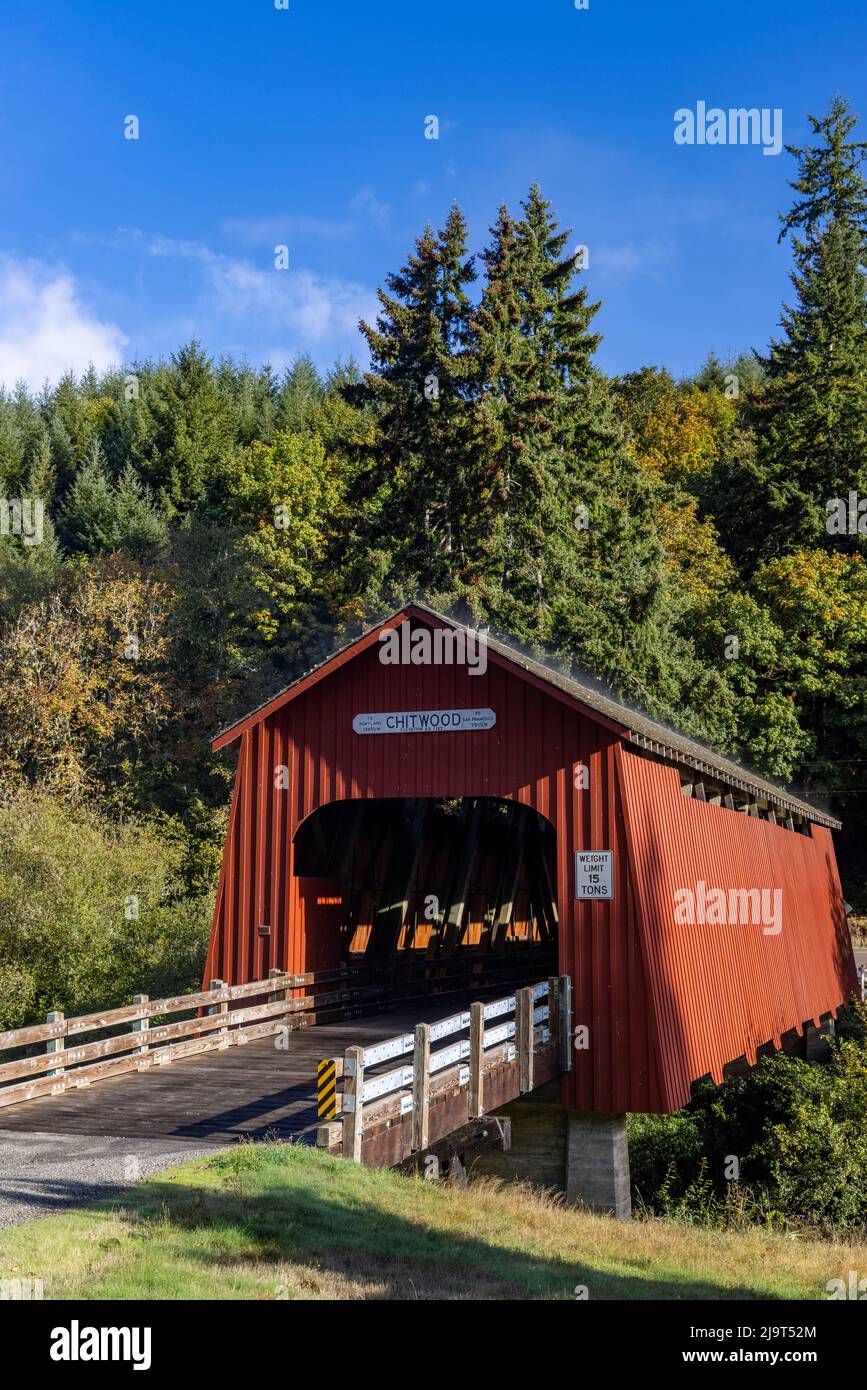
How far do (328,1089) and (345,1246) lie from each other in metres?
1.85

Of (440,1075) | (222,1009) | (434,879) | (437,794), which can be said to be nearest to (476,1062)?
(440,1075)

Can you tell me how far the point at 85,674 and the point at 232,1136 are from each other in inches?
1129

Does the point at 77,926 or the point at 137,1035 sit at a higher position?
the point at 77,926

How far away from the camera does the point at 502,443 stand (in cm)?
3212

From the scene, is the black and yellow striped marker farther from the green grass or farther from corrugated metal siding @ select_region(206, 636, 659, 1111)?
corrugated metal siding @ select_region(206, 636, 659, 1111)

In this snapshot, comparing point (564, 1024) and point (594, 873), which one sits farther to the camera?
point (594, 873)

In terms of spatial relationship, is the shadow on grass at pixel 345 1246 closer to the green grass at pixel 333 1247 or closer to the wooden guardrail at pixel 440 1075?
the green grass at pixel 333 1247

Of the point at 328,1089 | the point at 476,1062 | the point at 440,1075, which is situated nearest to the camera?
the point at 328,1089

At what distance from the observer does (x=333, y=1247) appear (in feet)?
28.0

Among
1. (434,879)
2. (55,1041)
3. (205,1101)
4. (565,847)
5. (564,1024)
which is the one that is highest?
(565,847)

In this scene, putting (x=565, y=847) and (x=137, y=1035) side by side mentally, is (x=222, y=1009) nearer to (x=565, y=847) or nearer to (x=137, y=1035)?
(x=137, y=1035)

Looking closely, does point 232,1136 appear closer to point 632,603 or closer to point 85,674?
point 632,603

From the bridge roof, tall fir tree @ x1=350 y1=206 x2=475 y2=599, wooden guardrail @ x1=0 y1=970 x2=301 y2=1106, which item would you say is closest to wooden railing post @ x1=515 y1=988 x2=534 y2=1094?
the bridge roof
